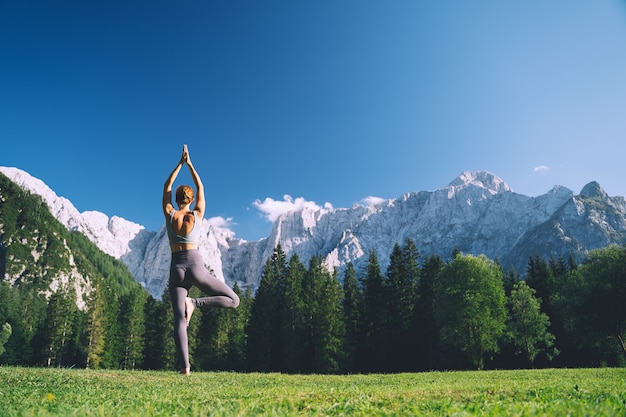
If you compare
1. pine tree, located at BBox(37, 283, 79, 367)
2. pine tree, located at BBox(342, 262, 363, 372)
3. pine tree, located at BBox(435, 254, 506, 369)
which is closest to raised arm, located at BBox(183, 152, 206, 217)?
pine tree, located at BBox(435, 254, 506, 369)

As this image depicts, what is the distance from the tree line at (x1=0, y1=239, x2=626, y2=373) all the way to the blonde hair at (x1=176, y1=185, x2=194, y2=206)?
35.6 m

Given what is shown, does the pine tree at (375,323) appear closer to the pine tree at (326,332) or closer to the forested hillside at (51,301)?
the pine tree at (326,332)

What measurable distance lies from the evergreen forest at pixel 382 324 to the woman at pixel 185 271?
26600 millimetres

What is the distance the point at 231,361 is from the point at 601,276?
1769 inches

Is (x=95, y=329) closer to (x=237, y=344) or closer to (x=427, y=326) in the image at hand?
(x=237, y=344)

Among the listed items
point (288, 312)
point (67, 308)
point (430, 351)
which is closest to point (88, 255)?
point (67, 308)

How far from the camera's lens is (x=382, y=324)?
1713 inches

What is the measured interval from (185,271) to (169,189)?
1.68 metres

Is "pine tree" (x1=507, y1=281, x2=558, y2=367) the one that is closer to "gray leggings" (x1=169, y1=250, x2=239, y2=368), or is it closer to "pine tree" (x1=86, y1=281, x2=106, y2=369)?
"gray leggings" (x1=169, y1=250, x2=239, y2=368)

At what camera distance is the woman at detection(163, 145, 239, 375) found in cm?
621

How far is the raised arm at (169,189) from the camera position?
666 cm

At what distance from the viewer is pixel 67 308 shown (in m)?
56.6

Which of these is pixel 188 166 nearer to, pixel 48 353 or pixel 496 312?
pixel 496 312

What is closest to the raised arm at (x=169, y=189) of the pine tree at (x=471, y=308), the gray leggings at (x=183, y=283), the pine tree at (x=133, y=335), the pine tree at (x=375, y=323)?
the gray leggings at (x=183, y=283)
